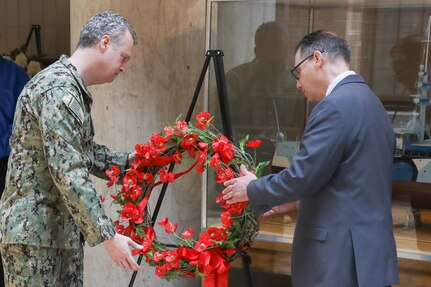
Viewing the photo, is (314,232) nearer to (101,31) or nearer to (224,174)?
(224,174)

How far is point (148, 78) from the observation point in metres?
3.62

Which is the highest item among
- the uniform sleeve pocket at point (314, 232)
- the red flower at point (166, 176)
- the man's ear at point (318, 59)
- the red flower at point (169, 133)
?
the man's ear at point (318, 59)

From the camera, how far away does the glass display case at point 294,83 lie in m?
3.03

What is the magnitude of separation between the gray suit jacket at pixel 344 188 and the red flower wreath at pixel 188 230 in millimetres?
386

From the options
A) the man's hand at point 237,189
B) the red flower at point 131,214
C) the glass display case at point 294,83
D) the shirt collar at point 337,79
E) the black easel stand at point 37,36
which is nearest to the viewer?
the shirt collar at point 337,79

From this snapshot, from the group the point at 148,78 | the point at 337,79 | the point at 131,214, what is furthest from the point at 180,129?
the point at 148,78

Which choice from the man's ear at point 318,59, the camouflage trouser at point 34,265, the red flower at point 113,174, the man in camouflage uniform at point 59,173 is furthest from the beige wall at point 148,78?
the man's ear at point 318,59

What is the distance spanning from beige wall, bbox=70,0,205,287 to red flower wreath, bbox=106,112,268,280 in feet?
2.91

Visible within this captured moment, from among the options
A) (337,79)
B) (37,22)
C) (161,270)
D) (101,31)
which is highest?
(37,22)

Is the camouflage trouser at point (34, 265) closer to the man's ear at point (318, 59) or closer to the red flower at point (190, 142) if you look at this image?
the red flower at point (190, 142)

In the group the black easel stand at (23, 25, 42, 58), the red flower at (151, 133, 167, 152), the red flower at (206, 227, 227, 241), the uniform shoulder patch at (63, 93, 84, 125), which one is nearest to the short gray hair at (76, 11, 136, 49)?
the uniform shoulder patch at (63, 93, 84, 125)

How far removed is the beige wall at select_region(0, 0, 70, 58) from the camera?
5.43 m

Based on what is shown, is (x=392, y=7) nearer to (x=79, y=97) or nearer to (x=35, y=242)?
(x=79, y=97)

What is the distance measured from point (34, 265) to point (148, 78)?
5.32 feet
